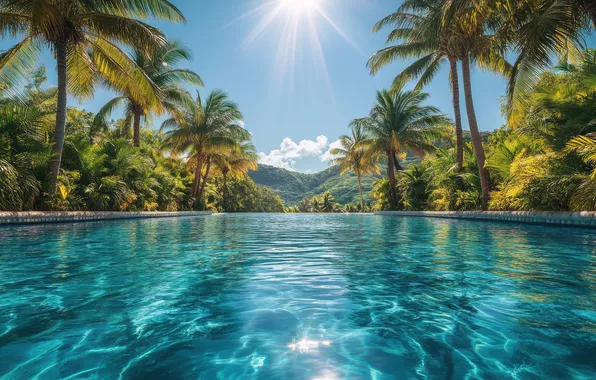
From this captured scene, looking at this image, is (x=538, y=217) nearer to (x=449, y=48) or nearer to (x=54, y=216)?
(x=449, y=48)

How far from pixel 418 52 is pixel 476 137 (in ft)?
20.9

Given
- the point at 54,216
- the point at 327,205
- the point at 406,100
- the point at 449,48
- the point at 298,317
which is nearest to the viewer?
the point at 298,317

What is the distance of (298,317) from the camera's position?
2.50 metres

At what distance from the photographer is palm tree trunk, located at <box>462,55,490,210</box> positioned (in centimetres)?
1276

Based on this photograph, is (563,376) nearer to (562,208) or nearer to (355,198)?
(562,208)

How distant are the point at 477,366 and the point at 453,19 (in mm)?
10511

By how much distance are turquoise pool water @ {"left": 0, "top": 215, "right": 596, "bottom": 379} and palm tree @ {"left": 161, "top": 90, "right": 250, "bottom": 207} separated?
19.7 m

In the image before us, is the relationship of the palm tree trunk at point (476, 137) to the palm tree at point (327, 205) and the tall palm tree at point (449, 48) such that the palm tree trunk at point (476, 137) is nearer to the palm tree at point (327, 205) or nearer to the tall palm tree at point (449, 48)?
the tall palm tree at point (449, 48)

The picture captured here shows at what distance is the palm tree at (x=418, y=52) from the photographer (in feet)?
49.9

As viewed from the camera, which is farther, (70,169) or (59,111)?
(70,169)

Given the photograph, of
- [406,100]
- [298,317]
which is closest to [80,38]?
[298,317]

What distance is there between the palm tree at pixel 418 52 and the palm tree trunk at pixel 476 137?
153cm

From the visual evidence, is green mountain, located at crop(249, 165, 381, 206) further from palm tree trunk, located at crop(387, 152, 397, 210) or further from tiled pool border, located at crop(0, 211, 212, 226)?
tiled pool border, located at crop(0, 211, 212, 226)

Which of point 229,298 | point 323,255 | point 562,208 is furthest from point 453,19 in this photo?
point 229,298
